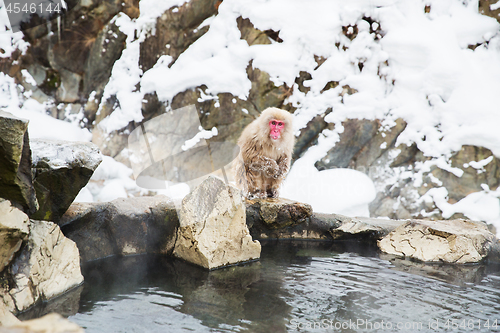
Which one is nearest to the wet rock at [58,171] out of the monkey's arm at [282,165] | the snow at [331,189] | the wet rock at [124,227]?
the wet rock at [124,227]

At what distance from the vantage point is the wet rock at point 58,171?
2281 millimetres

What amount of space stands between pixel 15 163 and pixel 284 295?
1.78 meters

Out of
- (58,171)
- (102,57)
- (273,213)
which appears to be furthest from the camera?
(102,57)

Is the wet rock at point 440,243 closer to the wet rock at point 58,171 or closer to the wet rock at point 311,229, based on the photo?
the wet rock at point 311,229

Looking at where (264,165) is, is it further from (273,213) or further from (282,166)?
(273,213)

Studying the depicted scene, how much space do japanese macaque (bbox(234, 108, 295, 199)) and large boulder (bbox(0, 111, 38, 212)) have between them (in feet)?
7.23

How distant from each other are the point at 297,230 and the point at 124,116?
445 cm

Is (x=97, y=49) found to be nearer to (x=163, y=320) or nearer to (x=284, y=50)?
(x=284, y=50)

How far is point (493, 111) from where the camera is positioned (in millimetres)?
5418

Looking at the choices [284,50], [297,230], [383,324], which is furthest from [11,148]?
[284,50]

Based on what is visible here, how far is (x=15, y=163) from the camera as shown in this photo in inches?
72.2

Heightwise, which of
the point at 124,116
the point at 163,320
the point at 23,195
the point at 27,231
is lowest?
the point at 163,320

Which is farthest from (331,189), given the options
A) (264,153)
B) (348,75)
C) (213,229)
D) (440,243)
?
(213,229)

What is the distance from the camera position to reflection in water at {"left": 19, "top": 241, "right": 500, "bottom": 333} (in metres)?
1.94
